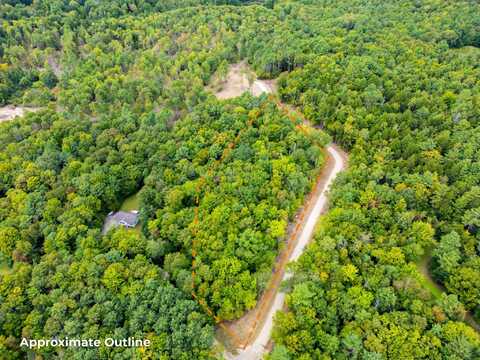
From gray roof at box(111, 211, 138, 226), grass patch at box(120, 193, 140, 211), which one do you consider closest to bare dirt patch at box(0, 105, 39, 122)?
grass patch at box(120, 193, 140, 211)

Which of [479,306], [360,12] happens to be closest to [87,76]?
[360,12]

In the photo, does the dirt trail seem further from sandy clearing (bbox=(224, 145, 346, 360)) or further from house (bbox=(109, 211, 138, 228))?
house (bbox=(109, 211, 138, 228))

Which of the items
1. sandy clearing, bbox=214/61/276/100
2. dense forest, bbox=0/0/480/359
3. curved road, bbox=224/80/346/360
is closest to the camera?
dense forest, bbox=0/0/480/359

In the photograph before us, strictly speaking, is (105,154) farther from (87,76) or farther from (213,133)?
(87,76)

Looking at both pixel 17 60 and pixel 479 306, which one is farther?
pixel 17 60

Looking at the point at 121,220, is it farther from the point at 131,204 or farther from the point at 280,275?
the point at 280,275
